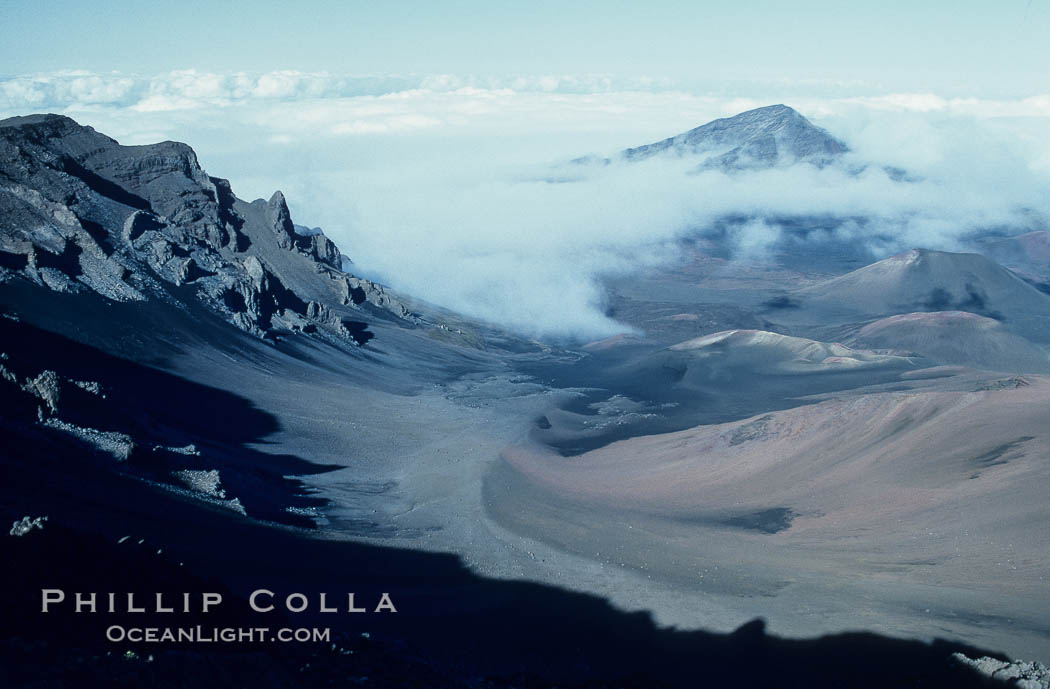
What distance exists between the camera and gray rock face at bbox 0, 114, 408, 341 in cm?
4900

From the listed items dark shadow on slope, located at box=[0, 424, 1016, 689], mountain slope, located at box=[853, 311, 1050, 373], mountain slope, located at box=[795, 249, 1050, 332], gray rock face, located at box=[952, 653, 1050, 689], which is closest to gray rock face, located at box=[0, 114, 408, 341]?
dark shadow on slope, located at box=[0, 424, 1016, 689]

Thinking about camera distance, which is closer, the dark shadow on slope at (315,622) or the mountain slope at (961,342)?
the dark shadow on slope at (315,622)

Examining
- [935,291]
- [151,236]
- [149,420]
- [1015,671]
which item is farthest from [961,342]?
[149,420]

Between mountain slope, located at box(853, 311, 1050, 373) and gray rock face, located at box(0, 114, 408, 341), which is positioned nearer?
gray rock face, located at box(0, 114, 408, 341)

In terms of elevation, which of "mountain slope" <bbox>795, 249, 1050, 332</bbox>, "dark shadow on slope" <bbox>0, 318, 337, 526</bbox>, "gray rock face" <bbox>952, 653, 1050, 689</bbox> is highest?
"mountain slope" <bbox>795, 249, 1050, 332</bbox>

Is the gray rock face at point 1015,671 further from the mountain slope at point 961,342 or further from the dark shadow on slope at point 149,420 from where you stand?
the mountain slope at point 961,342

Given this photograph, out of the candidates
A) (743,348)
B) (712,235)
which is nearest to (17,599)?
(743,348)

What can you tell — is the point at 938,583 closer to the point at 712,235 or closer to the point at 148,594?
the point at 148,594

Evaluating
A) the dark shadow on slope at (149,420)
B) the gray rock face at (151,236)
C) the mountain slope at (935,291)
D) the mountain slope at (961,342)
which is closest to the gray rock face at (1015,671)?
the dark shadow on slope at (149,420)

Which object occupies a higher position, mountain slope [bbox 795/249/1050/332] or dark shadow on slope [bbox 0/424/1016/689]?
mountain slope [bbox 795/249/1050/332]

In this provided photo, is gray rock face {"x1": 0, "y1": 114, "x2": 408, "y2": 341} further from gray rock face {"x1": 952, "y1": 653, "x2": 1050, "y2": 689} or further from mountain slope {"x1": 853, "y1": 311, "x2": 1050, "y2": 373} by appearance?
mountain slope {"x1": 853, "y1": 311, "x2": 1050, "y2": 373}

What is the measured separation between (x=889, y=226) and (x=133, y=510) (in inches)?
7800

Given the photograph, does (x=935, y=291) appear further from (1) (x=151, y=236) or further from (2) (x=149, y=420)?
(2) (x=149, y=420)

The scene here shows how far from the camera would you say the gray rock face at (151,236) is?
49.0 m
